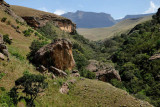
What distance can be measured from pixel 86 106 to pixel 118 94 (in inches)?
181

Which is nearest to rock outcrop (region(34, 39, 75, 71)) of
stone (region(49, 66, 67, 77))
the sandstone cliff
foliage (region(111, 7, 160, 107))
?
stone (region(49, 66, 67, 77))

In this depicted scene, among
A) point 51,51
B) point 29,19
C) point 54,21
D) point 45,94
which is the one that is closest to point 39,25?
point 29,19

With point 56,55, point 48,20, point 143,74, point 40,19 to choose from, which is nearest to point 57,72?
point 56,55

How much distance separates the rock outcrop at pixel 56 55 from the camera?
23.0 meters

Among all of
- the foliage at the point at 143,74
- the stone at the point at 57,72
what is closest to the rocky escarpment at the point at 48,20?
the foliage at the point at 143,74

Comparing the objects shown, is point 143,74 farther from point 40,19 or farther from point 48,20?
point 48,20

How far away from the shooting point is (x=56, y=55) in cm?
2327

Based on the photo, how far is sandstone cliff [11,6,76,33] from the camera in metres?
53.9

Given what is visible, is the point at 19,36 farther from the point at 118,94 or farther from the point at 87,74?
the point at 118,94

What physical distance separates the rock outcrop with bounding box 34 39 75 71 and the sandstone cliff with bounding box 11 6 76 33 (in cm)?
3475

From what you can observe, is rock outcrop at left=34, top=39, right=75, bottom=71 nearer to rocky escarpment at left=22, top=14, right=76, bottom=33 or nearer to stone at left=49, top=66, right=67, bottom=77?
stone at left=49, top=66, right=67, bottom=77

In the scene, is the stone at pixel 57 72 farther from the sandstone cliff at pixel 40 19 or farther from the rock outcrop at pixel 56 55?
the sandstone cliff at pixel 40 19

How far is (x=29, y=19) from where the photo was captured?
175 feet

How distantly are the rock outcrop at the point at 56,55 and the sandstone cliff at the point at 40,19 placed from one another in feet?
114
